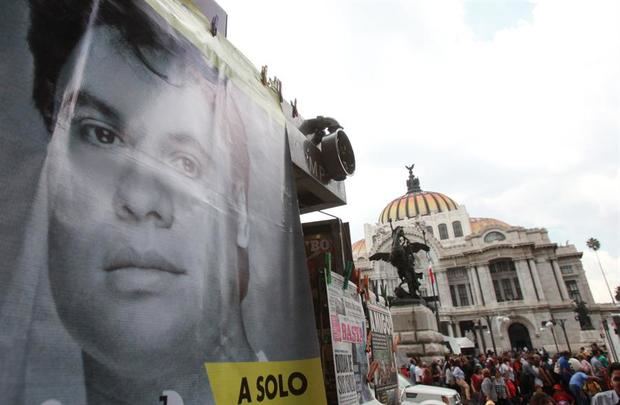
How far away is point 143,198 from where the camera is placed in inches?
83.8

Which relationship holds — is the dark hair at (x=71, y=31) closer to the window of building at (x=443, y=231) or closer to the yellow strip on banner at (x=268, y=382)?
the yellow strip on banner at (x=268, y=382)

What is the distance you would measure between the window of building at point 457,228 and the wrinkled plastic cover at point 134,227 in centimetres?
7257

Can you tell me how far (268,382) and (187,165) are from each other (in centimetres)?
162

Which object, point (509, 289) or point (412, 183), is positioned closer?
point (509, 289)

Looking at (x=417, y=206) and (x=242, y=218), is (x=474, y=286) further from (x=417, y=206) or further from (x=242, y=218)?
(x=242, y=218)

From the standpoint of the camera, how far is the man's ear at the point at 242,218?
114 inches

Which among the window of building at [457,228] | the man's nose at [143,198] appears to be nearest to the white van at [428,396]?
the man's nose at [143,198]

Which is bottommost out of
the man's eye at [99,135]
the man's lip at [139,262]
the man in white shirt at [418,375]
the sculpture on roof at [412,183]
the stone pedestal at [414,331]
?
the man in white shirt at [418,375]

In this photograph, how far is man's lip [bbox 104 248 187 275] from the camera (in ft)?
6.21

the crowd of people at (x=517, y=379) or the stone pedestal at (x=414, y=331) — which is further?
the stone pedestal at (x=414, y=331)

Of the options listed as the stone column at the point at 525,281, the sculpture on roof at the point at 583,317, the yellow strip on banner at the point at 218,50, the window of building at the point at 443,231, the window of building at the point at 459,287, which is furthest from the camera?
the window of building at the point at 443,231

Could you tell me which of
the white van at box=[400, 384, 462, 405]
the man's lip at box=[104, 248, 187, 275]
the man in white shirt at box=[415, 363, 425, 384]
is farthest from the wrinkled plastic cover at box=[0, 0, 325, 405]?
the man in white shirt at box=[415, 363, 425, 384]

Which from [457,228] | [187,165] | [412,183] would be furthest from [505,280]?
[187,165]

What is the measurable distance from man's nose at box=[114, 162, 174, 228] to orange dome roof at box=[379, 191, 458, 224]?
77181 mm
